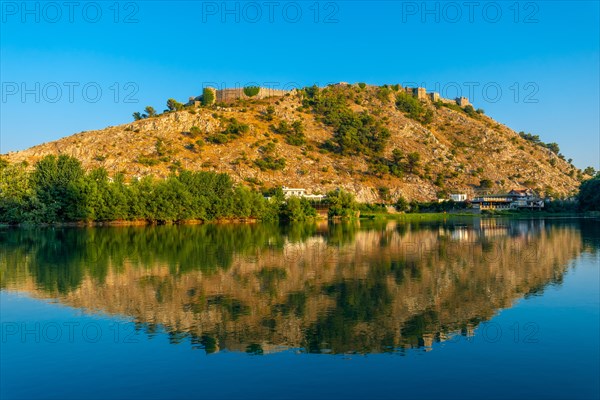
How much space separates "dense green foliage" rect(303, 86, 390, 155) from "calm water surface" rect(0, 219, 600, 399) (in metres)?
103

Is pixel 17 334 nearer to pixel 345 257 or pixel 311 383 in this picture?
pixel 311 383

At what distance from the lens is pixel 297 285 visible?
2555 cm

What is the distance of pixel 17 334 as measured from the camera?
57.7 ft

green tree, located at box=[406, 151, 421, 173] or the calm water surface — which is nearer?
the calm water surface

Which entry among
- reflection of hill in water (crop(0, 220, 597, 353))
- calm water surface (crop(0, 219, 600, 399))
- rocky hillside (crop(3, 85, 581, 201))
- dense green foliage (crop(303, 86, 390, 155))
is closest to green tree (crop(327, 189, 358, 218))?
rocky hillside (crop(3, 85, 581, 201))

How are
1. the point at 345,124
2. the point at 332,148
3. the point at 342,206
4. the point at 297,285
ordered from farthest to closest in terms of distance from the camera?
1. the point at 345,124
2. the point at 332,148
3. the point at 342,206
4. the point at 297,285

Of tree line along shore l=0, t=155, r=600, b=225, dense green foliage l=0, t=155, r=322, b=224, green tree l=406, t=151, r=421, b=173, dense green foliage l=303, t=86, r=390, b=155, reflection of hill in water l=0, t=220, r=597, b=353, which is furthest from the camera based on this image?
dense green foliage l=303, t=86, r=390, b=155

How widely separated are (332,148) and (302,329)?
120 meters

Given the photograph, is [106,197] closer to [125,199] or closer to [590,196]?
[125,199]

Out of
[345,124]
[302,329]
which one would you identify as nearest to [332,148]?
[345,124]

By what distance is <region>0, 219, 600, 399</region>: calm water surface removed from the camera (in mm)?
12867

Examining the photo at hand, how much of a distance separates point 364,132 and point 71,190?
266 feet

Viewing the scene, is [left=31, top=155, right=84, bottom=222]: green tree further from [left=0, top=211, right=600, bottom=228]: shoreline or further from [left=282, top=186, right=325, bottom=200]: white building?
[left=282, top=186, right=325, bottom=200]: white building

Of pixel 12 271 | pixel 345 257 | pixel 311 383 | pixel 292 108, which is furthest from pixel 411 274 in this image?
pixel 292 108
